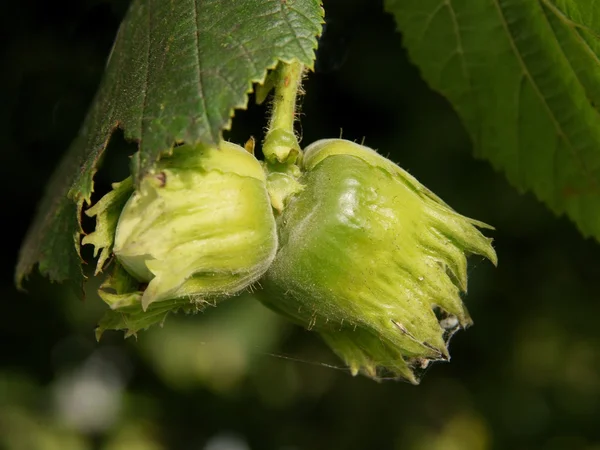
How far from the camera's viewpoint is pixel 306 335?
3.38 meters

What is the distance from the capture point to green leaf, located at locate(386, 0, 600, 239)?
1456 millimetres

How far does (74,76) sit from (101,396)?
207cm

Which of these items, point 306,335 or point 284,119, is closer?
point 284,119

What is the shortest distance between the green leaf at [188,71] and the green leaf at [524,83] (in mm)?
474

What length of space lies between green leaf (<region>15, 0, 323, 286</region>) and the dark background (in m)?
0.98

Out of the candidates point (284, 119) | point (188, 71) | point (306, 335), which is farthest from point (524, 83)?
point (306, 335)

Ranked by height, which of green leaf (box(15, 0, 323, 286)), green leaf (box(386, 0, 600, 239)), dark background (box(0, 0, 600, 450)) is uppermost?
green leaf (box(15, 0, 323, 286))

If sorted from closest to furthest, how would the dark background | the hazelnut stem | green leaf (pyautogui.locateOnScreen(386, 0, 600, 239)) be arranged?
the hazelnut stem
green leaf (pyautogui.locateOnScreen(386, 0, 600, 239))
the dark background

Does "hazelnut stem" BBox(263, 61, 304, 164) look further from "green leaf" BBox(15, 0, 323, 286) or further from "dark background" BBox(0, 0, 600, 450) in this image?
"dark background" BBox(0, 0, 600, 450)

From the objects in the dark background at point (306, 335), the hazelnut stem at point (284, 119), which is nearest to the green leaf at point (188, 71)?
the hazelnut stem at point (284, 119)

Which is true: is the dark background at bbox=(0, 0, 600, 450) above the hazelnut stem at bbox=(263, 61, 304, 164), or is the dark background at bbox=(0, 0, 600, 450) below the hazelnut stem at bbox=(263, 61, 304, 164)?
below

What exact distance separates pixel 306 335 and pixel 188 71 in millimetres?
2381

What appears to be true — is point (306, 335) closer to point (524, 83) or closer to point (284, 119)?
point (524, 83)

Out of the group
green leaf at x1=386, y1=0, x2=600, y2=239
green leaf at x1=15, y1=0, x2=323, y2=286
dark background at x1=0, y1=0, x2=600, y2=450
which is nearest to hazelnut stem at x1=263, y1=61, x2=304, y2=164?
green leaf at x1=15, y1=0, x2=323, y2=286
